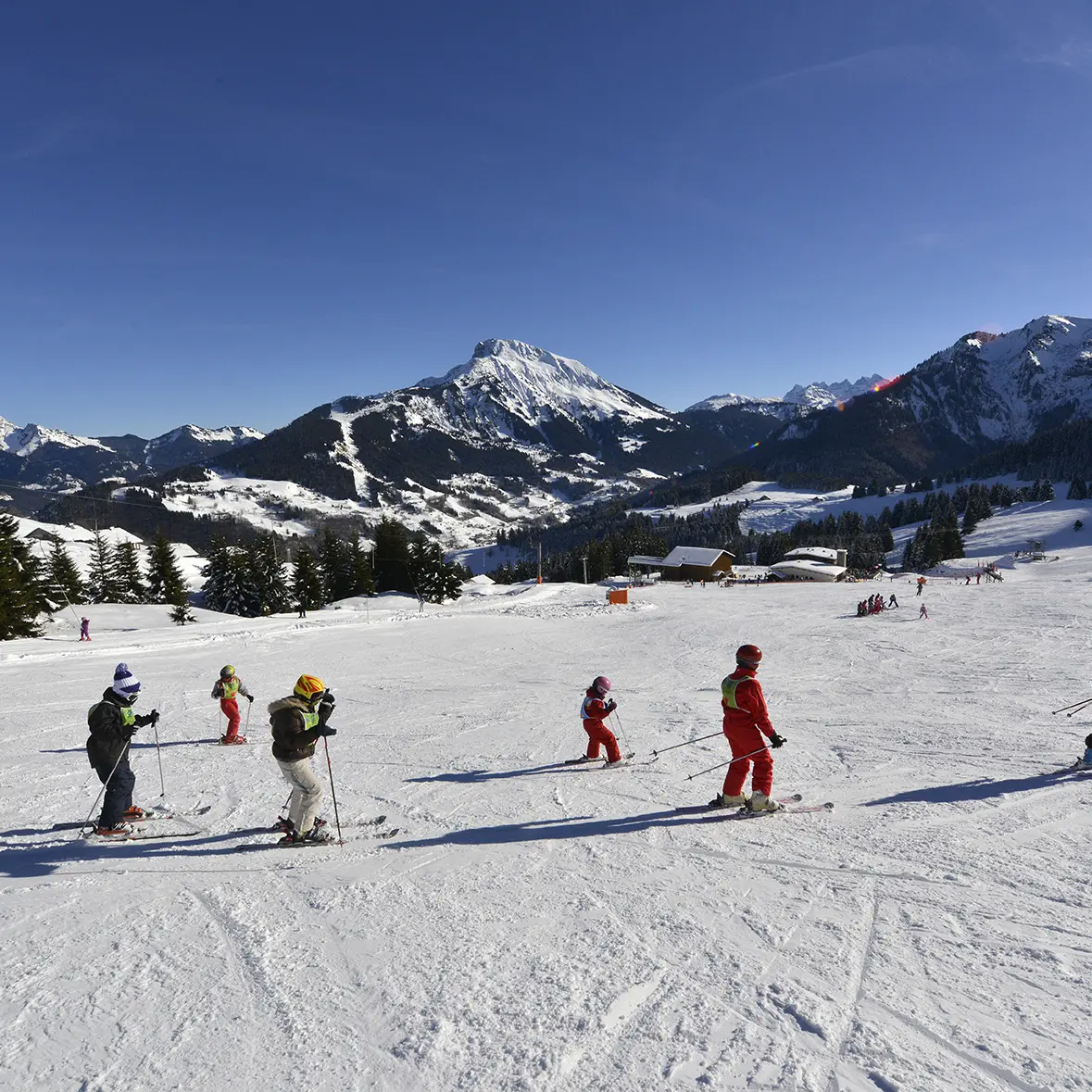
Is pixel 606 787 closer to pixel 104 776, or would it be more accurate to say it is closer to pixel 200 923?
pixel 200 923

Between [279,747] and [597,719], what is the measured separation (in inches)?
185

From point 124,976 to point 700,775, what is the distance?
276 inches

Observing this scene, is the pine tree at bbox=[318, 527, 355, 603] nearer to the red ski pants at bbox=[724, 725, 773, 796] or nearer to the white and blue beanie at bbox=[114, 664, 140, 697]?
the white and blue beanie at bbox=[114, 664, 140, 697]

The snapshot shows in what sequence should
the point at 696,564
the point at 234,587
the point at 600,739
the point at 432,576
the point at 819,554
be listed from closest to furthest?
the point at 600,739
the point at 234,587
the point at 432,576
the point at 696,564
the point at 819,554

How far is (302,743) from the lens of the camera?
6430mm

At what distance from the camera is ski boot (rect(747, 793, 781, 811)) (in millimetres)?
7328

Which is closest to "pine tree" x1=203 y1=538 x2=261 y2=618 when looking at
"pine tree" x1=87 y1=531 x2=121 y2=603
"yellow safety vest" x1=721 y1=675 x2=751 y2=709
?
"pine tree" x1=87 y1=531 x2=121 y2=603

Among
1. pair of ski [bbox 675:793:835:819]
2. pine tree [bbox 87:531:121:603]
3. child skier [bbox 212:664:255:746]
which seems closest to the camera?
pair of ski [bbox 675:793:835:819]

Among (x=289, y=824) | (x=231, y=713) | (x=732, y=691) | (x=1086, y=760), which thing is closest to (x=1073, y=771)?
(x=1086, y=760)

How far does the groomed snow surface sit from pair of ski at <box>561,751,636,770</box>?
30 centimetres

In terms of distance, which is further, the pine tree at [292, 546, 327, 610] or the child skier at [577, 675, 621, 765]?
the pine tree at [292, 546, 327, 610]

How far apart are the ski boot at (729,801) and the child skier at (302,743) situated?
446cm

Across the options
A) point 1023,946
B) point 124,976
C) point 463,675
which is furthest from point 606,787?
point 463,675

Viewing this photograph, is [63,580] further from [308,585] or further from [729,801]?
[729,801]
